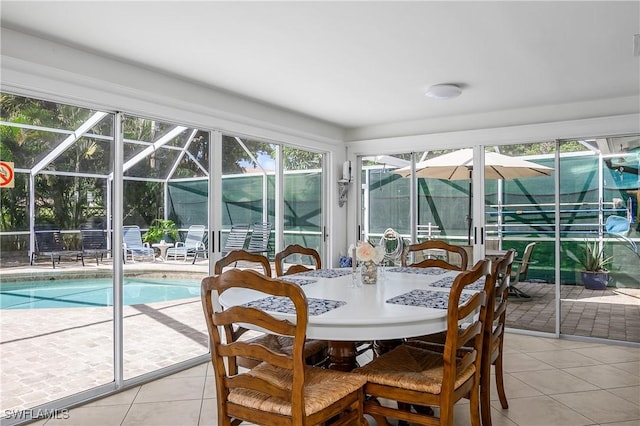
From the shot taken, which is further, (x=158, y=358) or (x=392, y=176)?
(x=392, y=176)

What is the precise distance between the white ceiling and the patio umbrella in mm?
814

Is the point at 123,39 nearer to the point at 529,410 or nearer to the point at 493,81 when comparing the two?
the point at 493,81

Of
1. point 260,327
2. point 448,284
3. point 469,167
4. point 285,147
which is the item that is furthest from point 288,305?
point 469,167

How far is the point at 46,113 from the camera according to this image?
286 centimetres

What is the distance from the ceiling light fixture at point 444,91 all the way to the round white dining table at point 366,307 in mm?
1654

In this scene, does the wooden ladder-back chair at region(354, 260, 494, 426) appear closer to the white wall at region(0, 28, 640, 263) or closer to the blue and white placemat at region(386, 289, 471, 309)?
the blue and white placemat at region(386, 289, 471, 309)

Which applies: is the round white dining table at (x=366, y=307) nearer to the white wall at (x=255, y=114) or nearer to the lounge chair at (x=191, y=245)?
the lounge chair at (x=191, y=245)

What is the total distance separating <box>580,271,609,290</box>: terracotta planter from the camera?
441cm

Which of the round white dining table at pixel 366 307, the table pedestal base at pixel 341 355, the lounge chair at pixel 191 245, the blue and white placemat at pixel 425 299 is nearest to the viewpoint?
the round white dining table at pixel 366 307

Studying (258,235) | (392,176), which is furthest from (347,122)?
(258,235)

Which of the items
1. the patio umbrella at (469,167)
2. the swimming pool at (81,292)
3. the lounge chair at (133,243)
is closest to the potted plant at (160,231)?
the lounge chair at (133,243)

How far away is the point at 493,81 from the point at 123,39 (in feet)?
9.30

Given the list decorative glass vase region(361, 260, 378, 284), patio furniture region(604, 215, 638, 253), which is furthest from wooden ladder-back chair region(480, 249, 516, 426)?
patio furniture region(604, 215, 638, 253)

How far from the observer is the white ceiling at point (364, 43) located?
7.82 ft
